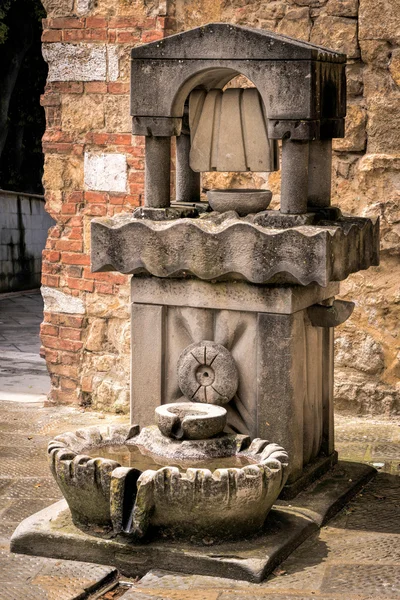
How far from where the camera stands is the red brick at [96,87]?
6.24m

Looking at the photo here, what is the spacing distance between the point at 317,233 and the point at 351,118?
1.85m

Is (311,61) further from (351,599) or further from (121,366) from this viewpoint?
(121,366)

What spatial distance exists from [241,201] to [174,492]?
136 centimetres

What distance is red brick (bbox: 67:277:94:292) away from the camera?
638 centimetres

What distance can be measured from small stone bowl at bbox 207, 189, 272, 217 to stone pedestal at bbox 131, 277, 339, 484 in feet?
1.19

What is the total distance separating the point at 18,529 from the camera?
4.15 m

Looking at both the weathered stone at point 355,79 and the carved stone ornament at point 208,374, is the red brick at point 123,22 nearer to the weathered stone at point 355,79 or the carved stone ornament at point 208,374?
the weathered stone at point 355,79

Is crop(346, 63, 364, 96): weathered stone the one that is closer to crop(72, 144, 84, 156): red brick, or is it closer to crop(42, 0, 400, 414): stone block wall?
crop(42, 0, 400, 414): stone block wall

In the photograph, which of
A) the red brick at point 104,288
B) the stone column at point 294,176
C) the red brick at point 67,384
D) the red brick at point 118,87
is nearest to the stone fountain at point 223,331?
the stone column at point 294,176

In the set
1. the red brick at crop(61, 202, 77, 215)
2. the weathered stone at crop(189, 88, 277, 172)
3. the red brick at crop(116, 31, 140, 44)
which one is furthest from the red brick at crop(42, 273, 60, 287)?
the weathered stone at crop(189, 88, 277, 172)

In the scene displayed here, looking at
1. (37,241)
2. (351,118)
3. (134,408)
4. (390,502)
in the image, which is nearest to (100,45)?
(351,118)

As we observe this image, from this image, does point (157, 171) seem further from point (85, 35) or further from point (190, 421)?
point (85, 35)

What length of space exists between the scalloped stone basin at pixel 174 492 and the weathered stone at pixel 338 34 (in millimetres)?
2517

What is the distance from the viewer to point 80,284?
6.41 metres
